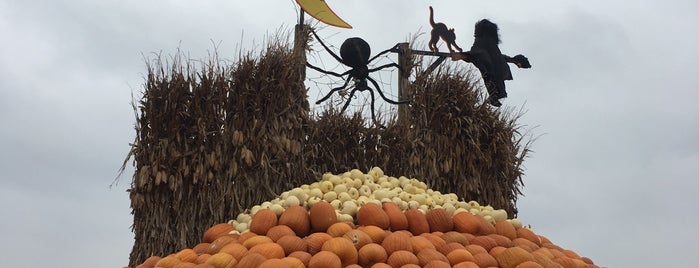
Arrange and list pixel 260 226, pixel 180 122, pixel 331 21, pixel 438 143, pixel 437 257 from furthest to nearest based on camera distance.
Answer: pixel 331 21 < pixel 438 143 < pixel 180 122 < pixel 260 226 < pixel 437 257

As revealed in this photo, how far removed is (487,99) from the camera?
7.24m

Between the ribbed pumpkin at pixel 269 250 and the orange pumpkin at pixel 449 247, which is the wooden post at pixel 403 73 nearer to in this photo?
the orange pumpkin at pixel 449 247

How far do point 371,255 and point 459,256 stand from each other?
618mm

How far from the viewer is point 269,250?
4.36 m

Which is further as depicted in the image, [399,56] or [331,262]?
[399,56]

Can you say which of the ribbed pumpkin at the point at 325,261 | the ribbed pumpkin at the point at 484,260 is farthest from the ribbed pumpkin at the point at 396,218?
the ribbed pumpkin at the point at 325,261

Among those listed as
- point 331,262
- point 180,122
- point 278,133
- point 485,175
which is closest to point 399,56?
point 485,175

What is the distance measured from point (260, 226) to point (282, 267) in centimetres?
85

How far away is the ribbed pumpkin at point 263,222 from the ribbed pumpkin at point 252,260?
58cm

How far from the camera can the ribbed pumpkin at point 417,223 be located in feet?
16.6

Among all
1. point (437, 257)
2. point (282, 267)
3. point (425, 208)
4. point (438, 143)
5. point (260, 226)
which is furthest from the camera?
point (438, 143)

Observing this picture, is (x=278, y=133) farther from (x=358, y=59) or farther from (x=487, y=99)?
(x=487, y=99)

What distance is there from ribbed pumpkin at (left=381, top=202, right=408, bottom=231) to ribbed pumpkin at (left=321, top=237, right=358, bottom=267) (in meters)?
0.68

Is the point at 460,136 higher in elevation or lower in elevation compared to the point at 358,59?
lower
